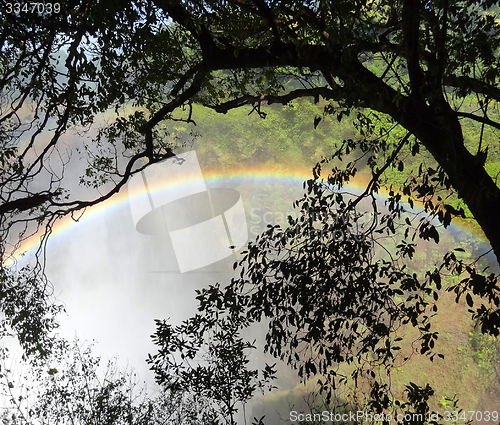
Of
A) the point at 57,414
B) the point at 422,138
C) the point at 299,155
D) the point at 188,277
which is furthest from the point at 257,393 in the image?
the point at 422,138

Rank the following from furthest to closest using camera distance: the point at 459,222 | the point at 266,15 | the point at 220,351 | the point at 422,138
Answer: the point at 459,222, the point at 220,351, the point at 266,15, the point at 422,138

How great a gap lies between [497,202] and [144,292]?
16.0 m

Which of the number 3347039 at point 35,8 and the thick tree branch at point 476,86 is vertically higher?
the number 3347039 at point 35,8

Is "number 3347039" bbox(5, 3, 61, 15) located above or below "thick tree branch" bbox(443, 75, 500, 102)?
above

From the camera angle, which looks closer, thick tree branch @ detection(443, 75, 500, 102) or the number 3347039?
thick tree branch @ detection(443, 75, 500, 102)

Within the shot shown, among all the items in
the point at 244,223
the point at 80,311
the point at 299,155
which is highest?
the point at 299,155

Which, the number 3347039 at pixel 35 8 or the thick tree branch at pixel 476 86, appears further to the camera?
the number 3347039 at pixel 35 8

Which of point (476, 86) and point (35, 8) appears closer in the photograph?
point (476, 86)

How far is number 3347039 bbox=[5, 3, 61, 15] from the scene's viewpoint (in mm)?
2797

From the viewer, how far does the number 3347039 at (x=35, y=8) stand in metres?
2.80

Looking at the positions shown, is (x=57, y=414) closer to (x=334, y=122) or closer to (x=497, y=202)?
(x=497, y=202)

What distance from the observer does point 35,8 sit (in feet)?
9.27

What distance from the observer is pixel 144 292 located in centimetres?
1672

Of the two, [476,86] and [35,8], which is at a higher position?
[35,8]
